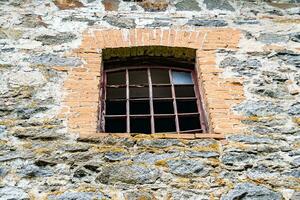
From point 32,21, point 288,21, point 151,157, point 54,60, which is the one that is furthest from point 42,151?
point 288,21

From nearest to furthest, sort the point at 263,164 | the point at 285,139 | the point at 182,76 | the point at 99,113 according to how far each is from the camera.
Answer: the point at 263,164, the point at 285,139, the point at 99,113, the point at 182,76

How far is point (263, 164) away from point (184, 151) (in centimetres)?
62

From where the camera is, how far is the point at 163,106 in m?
4.93

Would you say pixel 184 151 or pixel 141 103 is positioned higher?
pixel 141 103

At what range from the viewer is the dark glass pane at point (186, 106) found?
4902 mm

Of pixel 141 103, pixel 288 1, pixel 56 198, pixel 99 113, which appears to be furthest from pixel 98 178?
pixel 288 1

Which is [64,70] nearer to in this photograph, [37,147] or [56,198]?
[37,147]

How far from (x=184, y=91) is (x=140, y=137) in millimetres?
1137

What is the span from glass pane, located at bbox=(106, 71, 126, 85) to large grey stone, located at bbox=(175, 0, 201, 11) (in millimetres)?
1288

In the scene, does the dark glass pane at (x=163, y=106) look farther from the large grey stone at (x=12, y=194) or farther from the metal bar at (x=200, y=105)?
the large grey stone at (x=12, y=194)

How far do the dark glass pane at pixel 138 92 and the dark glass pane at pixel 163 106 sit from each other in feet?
0.46

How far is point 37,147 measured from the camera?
159 inches

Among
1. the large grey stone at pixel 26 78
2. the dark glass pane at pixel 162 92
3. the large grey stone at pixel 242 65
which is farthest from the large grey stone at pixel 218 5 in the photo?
the large grey stone at pixel 26 78

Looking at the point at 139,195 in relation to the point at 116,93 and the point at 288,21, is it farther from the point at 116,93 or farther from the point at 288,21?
the point at 288,21
